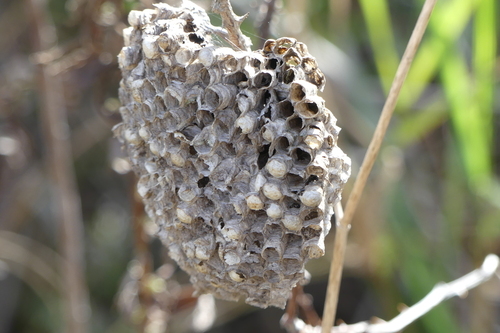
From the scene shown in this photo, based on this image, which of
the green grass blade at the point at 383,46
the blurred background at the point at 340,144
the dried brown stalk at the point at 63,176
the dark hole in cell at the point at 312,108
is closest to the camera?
the dark hole in cell at the point at 312,108

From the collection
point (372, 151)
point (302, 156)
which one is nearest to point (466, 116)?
point (372, 151)

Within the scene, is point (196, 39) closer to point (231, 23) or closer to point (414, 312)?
point (231, 23)

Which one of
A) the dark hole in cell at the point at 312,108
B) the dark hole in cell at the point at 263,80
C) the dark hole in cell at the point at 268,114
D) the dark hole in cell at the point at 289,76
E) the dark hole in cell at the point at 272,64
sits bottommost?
the dark hole in cell at the point at 268,114

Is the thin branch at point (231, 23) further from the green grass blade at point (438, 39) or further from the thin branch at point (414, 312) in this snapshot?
the green grass blade at point (438, 39)

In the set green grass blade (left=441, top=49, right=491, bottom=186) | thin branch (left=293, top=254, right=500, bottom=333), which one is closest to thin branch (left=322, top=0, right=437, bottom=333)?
thin branch (left=293, top=254, right=500, bottom=333)

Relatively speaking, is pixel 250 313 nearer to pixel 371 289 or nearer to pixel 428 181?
pixel 371 289

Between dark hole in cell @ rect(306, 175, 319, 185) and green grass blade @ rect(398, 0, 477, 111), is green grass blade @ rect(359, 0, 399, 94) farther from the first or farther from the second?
dark hole in cell @ rect(306, 175, 319, 185)

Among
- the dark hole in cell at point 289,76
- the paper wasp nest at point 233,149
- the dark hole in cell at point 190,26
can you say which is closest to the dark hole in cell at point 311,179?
the paper wasp nest at point 233,149

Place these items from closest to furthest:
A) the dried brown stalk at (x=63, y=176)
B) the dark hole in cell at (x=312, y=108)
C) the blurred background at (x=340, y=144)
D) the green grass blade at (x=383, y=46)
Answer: the dark hole in cell at (x=312, y=108), the blurred background at (x=340, y=144), the dried brown stalk at (x=63, y=176), the green grass blade at (x=383, y=46)
